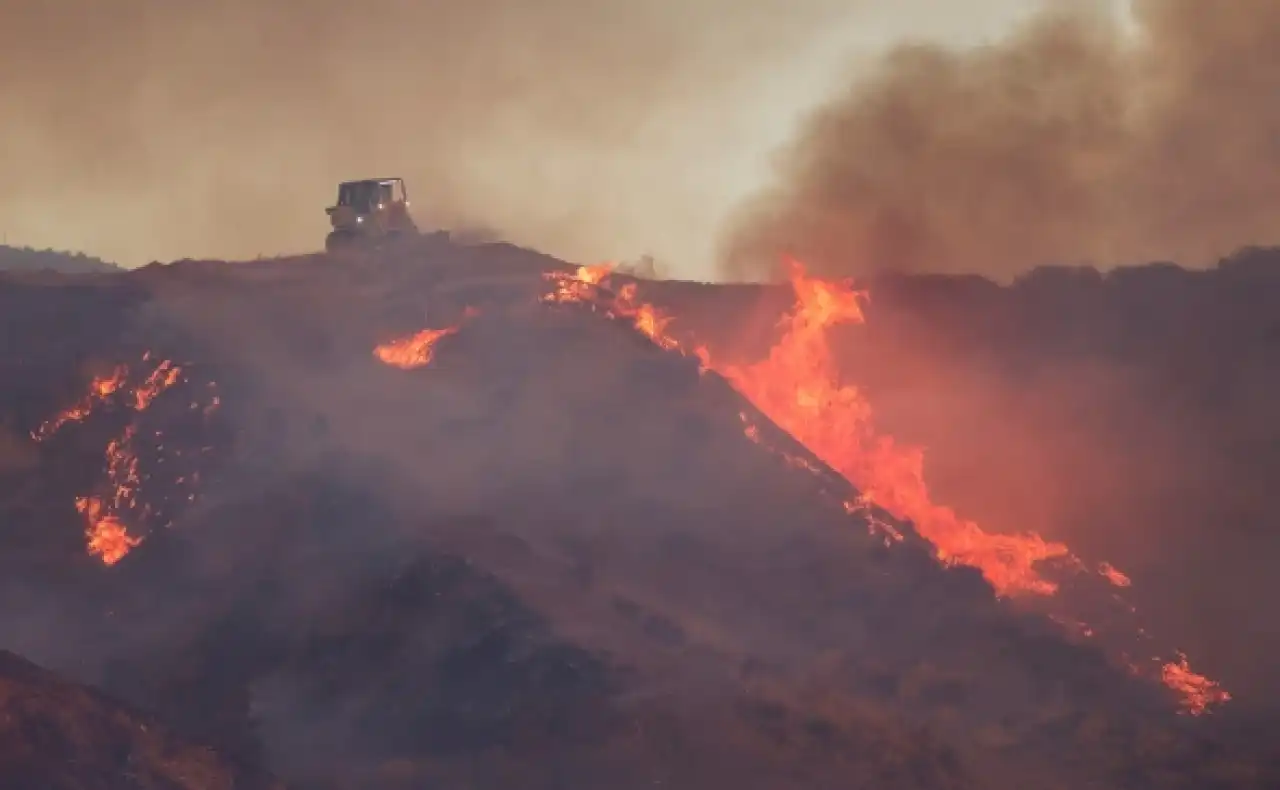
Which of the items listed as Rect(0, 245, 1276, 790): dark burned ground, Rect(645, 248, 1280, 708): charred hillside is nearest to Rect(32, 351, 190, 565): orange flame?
Rect(0, 245, 1276, 790): dark burned ground

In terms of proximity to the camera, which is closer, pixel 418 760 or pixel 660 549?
pixel 418 760

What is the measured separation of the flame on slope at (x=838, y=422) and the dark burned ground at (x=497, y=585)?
218 centimetres

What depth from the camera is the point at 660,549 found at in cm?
3725

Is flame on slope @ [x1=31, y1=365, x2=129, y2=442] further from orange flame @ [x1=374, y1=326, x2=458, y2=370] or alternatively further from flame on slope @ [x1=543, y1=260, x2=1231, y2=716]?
flame on slope @ [x1=543, y1=260, x2=1231, y2=716]

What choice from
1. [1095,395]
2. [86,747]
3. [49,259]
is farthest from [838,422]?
[49,259]

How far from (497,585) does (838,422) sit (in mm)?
18786

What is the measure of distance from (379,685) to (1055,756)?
50.6ft

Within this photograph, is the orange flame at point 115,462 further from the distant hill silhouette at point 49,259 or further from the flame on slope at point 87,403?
the distant hill silhouette at point 49,259

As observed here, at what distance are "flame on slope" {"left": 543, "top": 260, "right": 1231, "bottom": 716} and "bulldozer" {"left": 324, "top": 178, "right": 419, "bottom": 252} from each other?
8521 mm

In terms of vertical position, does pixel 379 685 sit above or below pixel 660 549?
below

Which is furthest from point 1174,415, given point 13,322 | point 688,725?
point 13,322

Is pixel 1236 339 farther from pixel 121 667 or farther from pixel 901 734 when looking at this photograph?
pixel 121 667

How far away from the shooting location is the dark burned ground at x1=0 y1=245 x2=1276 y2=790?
28.4 meters

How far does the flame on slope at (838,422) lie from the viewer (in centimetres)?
4144
